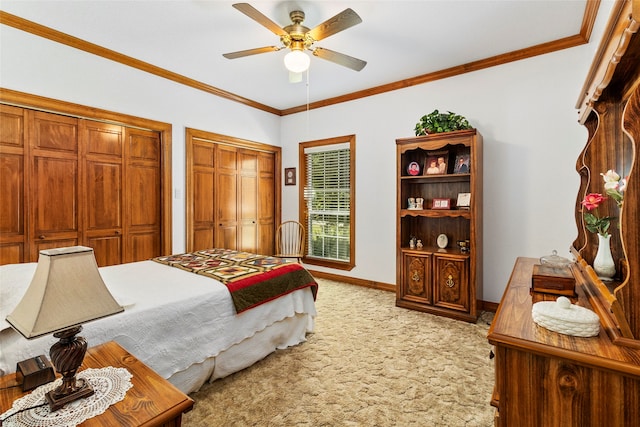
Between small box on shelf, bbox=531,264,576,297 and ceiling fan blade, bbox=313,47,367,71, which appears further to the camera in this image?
ceiling fan blade, bbox=313,47,367,71

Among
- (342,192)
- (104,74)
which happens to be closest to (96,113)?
(104,74)

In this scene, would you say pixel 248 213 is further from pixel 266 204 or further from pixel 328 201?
pixel 328 201

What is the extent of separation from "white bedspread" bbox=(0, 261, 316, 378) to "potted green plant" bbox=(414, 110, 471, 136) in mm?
2485

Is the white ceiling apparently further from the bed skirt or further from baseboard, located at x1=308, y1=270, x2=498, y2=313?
baseboard, located at x1=308, y1=270, x2=498, y2=313

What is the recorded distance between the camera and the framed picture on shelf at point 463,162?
340 cm

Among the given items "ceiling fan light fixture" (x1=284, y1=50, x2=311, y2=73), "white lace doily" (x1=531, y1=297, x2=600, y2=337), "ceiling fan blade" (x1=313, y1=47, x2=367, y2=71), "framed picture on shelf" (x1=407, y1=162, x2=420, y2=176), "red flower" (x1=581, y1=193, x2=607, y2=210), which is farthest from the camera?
"framed picture on shelf" (x1=407, y1=162, x2=420, y2=176)

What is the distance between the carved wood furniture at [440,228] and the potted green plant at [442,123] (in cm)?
13

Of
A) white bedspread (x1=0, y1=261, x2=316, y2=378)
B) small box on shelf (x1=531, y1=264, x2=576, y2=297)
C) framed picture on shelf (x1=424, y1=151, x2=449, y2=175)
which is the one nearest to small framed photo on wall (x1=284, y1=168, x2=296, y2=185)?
framed picture on shelf (x1=424, y1=151, x2=449, y2=175)

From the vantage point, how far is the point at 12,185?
8.99 ft

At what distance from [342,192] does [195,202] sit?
2.13 metres

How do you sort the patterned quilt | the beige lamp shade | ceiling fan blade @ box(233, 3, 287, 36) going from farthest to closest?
1. the patterned quilt
2. ceiling fan blade @ box(233, 3, 287, 36)
3. the beige lamp shade

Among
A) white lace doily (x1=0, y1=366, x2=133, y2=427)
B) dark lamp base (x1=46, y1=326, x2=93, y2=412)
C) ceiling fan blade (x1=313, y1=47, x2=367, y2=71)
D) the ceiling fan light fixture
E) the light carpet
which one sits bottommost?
the light carpet

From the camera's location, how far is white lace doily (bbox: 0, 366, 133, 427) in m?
0.90

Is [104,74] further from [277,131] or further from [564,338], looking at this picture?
[564,338]
